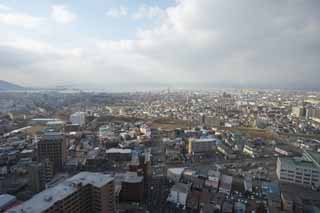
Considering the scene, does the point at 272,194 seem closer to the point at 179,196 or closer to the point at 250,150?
the point at 179,196

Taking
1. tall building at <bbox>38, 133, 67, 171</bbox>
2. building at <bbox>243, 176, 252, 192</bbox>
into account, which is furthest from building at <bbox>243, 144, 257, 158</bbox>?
tall building at <bbox>38, 133, 67, 171</bbox>

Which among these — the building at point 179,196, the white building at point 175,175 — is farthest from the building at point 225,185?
the white building at point 175,175

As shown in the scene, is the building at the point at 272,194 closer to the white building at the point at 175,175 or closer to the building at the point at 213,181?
the building at the point at 213,181

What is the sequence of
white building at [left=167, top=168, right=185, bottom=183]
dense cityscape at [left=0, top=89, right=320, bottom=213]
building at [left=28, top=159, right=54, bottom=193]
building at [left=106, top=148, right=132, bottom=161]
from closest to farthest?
dense cityscape at [left=0, top=89, right=320, bottom=213], building at [left=28, top=159, right=54, bottom=193], white building at [left=167, top=168, right=185, bottom=183], building at [left=106, top=148, right=132, bottom=161]

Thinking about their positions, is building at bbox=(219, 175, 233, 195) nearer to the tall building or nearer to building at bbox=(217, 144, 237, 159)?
building at bbox=(217, 144, 237, 159)

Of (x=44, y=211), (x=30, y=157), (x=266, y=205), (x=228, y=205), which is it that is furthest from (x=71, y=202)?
(x=30, y=157)

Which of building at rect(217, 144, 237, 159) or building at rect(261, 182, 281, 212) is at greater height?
building at rect(261, 182, 281, 212)
